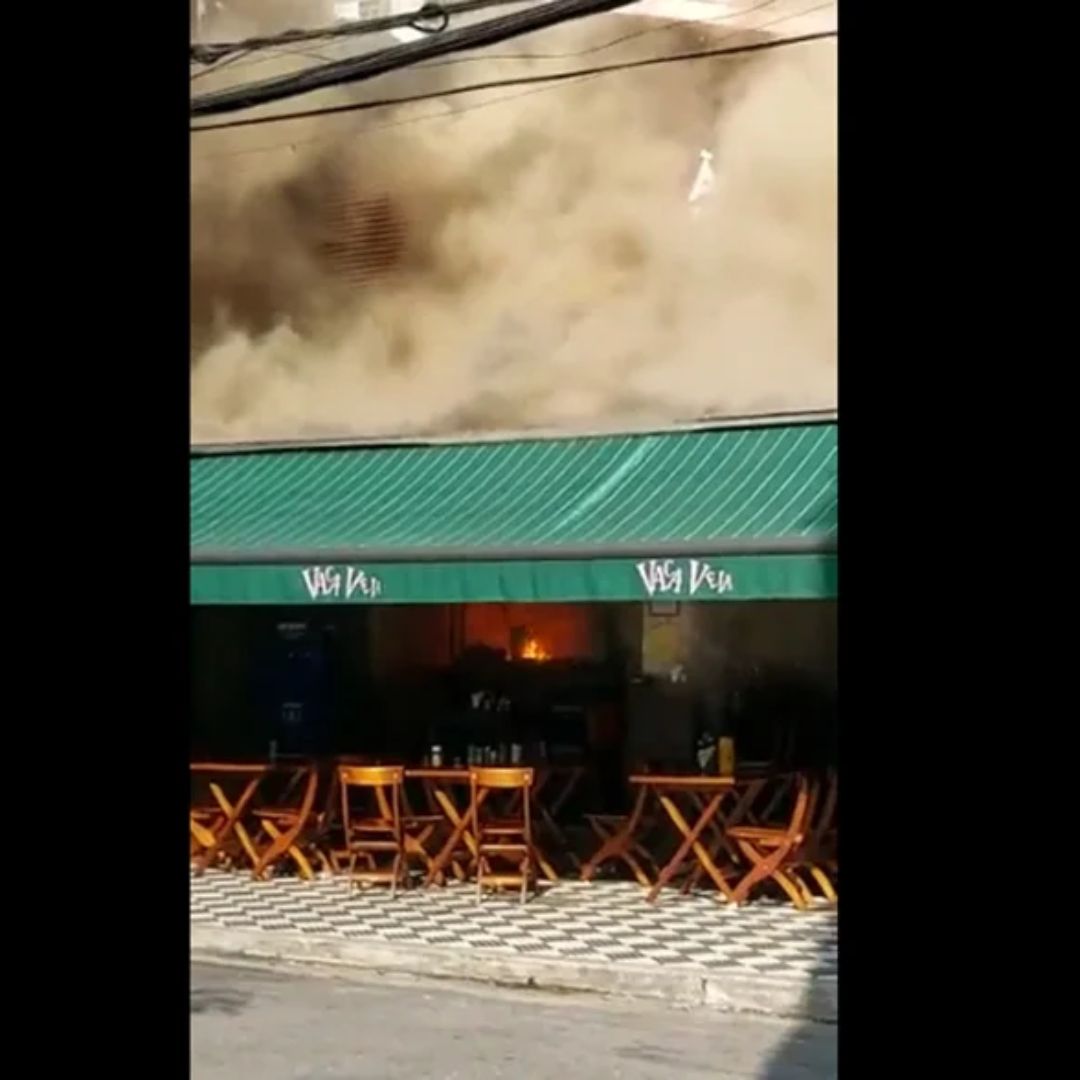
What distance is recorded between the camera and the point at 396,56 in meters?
12.3

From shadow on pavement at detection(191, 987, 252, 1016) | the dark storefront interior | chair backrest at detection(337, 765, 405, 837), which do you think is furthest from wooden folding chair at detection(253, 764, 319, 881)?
shadow on pavement at detection(191, 987, 252, 1016)

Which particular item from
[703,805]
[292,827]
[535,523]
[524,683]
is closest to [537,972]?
[703,805]

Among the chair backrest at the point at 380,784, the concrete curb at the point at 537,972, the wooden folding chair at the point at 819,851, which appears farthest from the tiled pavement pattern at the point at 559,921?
the chair backrest at the point at 380,784

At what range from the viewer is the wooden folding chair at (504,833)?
1061cm

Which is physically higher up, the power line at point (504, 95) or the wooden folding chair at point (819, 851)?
the power line at point (504, 95)

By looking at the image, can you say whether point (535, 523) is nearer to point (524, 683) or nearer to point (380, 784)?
point (380, 784)

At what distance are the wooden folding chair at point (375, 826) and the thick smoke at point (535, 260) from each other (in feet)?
7.72

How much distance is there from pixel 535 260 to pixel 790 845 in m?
3.92

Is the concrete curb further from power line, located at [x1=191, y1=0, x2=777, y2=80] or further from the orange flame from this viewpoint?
power line, located at [x1=191, y1=0, x2=777, y2=80]

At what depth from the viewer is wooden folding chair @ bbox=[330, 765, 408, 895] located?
11.0 m

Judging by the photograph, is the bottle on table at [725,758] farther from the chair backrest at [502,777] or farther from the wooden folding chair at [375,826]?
the wooden folding chair at [375,826]
